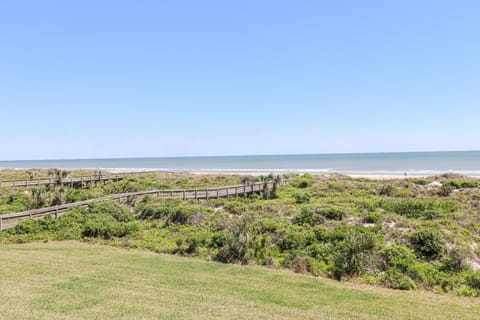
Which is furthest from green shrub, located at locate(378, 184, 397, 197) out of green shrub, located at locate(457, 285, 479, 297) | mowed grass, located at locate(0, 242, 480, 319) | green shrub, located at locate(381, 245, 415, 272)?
mowed grass, located at locate(0, 242, 480, 319)

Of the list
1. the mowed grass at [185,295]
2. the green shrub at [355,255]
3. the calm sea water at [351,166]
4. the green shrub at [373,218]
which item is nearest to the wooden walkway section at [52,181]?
the mowed grass at [185,295]

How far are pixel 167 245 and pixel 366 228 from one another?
8.73m

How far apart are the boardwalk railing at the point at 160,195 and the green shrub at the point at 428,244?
1583cm

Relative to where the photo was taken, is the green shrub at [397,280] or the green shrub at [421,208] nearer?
the green shrub at [397,280]

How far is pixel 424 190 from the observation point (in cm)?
2533

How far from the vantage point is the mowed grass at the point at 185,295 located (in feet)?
20.2

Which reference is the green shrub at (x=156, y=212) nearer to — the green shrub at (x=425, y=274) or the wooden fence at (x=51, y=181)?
the green shrub at (x=425, y=274)

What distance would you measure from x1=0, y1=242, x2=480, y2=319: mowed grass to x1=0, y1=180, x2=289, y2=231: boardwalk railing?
647 centimetres

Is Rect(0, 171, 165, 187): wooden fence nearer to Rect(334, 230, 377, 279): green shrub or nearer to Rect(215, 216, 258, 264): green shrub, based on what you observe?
Rect(215, 216, 258, 264): green shrub

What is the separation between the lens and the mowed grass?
242 inches

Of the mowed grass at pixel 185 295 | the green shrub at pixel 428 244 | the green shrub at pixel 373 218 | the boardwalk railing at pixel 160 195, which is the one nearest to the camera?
the mowed grass at pixel 185 295

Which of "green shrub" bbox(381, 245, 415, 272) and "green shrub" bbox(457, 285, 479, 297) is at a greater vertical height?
"green shrub" bbox(381, 245, 415, 272)

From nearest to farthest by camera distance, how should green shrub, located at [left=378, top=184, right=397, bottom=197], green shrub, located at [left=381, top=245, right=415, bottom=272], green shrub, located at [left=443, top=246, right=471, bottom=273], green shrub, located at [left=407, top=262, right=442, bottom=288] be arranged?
green shrub, located at [left=407, top=262, right=442, bottom=288] → green shrub, located at [left=443, top=246, right=471, bottom=273] → green shrub, located at [left=381, top=245, right=415, bottom=272] → green shrub, located at [left=378, top=184, right=397, bottom=197]

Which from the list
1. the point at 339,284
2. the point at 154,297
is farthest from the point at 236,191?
the point at 154,297
